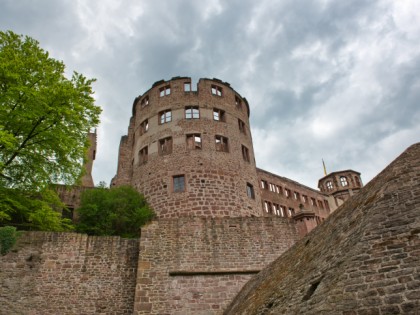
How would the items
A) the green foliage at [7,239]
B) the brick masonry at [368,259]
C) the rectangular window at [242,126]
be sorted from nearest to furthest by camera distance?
the brick masonry at [368,259] < the green foliage at [7,239] < the rectangular window at [242,126]

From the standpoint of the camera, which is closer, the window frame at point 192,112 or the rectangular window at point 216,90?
the window frame at point 192,112

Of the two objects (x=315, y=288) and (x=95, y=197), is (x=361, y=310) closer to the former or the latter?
(x=315, y=288)

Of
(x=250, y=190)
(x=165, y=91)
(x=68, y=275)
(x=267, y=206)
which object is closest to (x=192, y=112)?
(x=165, y=91)

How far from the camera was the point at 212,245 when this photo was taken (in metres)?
14.3

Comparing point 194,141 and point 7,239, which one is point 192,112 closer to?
point 194,141

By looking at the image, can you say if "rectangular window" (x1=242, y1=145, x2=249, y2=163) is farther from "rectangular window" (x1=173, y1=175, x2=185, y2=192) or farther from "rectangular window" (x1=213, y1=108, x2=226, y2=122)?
"rectangular window" (x1=173, y1=175, x2=185, y2=192)

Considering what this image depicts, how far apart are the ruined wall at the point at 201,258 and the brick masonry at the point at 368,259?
4.30 m

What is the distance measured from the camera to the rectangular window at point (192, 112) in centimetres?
2129

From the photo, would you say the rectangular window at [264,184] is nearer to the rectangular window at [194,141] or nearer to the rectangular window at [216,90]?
the rectangular window at [216,90]

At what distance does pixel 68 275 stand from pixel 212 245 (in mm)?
5378

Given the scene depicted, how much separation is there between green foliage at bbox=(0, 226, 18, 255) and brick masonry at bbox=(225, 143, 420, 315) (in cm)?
946

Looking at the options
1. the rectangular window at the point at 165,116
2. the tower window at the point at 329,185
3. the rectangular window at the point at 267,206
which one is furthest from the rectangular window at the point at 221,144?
the tower window at the point at 329,185

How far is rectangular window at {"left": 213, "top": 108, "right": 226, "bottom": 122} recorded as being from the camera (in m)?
21.8

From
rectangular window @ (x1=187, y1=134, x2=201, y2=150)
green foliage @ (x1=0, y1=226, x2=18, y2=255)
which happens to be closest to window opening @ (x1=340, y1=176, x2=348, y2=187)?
rectangular window @ (x1=187, y1=134, x2=201, y2=150)
